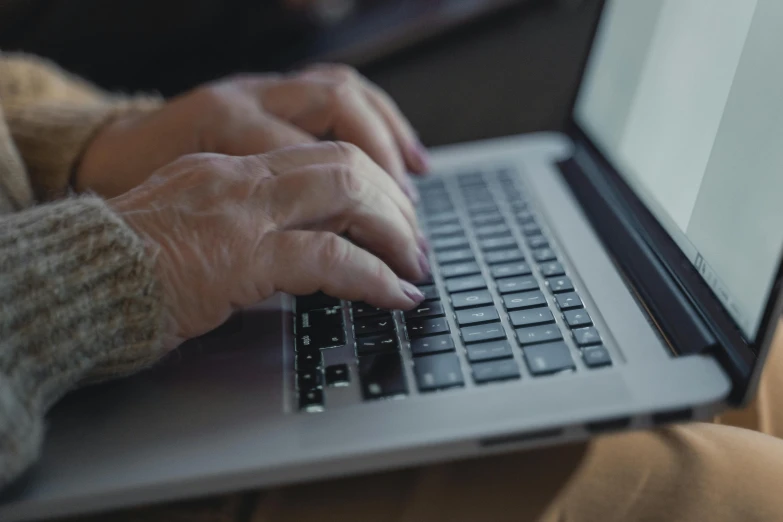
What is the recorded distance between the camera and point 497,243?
0.59m

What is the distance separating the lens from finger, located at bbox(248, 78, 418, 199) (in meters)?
0.62

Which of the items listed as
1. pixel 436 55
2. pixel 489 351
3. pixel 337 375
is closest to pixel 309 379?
pixel 337 375

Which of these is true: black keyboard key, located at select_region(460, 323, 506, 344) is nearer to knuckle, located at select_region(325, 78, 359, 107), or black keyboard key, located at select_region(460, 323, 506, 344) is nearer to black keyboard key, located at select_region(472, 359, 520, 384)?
black keyboard key, located at select_region(472, 359, 520, 384)

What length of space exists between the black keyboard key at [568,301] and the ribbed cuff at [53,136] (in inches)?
17.9

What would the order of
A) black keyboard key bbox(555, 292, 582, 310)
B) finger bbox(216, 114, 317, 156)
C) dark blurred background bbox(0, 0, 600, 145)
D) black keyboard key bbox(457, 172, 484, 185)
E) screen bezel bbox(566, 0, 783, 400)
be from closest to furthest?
screen bezel bbox(566, 0, 783, 400) → black keyboard key bbox(555, 292, 582, 310) → finger bbox(216, 114, 317, 156) → black keyboard key bbox(457, 172, 484, 185) → dark blurred background bbox(0, 0, 600, 145)

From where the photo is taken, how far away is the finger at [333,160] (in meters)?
0.50

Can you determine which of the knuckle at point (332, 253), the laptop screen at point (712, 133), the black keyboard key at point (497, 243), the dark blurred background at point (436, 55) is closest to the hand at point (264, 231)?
the knuckle at point (332, 253)

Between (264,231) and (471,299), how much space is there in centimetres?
17

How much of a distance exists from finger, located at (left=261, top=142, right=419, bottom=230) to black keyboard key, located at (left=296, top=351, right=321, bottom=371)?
13 centimetres

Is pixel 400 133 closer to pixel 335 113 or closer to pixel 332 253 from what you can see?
pixel 335 113

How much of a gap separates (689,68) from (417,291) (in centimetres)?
27

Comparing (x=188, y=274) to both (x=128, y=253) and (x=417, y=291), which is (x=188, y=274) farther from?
(x=417, y=291)

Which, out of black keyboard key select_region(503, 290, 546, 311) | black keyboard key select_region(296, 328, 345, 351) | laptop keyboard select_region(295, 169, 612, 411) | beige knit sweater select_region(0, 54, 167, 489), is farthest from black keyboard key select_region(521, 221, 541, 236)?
beige knit sweater select_region(0, 54, 167, 489)

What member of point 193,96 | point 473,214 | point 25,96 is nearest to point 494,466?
point 473,214
